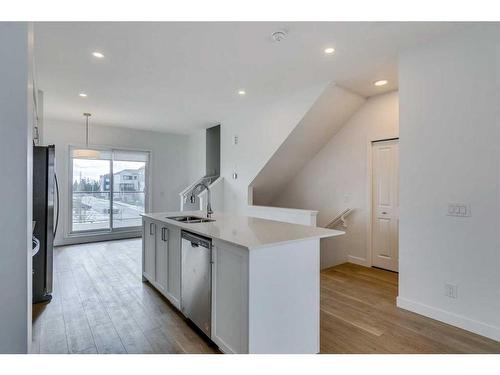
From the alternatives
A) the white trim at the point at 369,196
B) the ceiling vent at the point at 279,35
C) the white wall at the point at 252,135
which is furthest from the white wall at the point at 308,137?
the ceiling vent at the point at 279,35

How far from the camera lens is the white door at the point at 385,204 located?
13.6 feet

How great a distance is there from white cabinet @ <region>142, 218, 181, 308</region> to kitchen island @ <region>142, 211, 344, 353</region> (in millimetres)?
616

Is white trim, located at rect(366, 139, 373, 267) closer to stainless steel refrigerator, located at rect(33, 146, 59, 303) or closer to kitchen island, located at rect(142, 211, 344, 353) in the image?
kitchen island, located at rect(142, 211, 344, 353)

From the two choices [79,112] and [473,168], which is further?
[79,112]

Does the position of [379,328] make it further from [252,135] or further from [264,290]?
[252,135]

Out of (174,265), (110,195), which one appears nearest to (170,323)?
(174,265)

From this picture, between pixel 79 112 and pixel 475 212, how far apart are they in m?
6.17

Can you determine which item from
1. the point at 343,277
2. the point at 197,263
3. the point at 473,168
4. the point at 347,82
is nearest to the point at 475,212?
the point at 473,168

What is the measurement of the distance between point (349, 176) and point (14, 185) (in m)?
4.41

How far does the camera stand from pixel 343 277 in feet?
12.9

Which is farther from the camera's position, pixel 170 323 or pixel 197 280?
pixel 170 323

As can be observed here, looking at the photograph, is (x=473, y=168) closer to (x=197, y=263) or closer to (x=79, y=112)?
(x=197, y=263)

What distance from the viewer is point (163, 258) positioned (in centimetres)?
312
